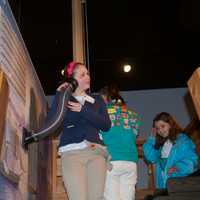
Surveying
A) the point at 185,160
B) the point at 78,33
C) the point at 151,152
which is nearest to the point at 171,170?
the point at 185,160

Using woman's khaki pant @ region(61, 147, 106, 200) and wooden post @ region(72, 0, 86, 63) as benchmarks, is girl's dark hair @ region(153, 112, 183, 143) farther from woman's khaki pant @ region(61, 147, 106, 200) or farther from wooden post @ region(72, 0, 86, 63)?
woman's khaki pant @ region(61, 147, 106, 200)

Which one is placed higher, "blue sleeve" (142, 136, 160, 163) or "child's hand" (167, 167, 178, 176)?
"blue sleeve" (142, 136, 160, 163)

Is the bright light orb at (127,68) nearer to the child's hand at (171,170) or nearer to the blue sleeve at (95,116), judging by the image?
the child's hand at (171,170)

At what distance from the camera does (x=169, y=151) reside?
3516 mm

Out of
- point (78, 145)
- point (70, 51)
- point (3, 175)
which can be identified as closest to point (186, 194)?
point (78, 145)

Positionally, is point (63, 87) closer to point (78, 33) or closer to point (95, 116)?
point (95, 116)

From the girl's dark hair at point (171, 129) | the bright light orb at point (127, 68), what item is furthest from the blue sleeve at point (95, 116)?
the bright light orb at point (127, 68)

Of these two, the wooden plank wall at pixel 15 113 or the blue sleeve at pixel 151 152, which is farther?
the blue sleeve at pixel 151 152

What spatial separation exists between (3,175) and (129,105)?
5.02 metres

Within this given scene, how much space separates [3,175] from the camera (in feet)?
5.87

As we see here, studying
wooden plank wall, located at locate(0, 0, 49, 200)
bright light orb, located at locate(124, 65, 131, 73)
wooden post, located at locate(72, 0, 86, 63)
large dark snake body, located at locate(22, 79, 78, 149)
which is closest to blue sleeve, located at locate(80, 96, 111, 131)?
large dark snake body, located at locate(22, 79, 78, 149)

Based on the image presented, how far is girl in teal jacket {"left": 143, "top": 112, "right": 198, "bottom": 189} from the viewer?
3.28m

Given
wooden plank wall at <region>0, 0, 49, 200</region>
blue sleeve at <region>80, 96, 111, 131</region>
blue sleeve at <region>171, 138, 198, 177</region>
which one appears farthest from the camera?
blue sleeve at <region>171, 138, 198, 177</region>

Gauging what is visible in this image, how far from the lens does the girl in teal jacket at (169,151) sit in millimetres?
3281
